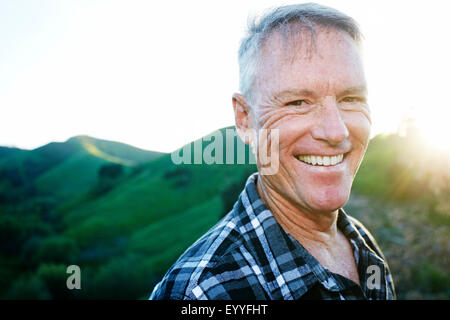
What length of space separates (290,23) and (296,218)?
144 centimetres

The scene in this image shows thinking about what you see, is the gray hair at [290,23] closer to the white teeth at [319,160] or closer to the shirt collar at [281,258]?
the white teeth at [319,160]

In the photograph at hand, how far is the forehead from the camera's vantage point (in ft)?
6.44

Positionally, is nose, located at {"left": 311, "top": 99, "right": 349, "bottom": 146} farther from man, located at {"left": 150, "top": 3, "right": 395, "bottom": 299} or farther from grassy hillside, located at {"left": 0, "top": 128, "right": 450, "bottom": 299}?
grassy hillside, located at {"left": 0, "top": 128, "right": 450, "bottom": 299}

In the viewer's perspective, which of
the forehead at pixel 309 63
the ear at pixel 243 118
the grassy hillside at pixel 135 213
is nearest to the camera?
the forehead at pixel 309 63

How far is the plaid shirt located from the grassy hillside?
3.98 ft

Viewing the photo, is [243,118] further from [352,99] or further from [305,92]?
[352,99]

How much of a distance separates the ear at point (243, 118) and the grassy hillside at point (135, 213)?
2.13ft

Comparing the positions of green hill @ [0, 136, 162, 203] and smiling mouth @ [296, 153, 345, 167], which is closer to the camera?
smiling mouth @ [296, 153, 345, 167]

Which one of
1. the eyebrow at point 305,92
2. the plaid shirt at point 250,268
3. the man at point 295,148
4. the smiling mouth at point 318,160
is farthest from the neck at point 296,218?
the eyebrow at point 305,92

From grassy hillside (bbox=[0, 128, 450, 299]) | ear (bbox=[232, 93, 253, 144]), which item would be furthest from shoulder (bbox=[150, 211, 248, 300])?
grassy hillside (bbox=[0, 128, 450, 299])

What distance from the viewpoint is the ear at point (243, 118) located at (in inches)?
93.7

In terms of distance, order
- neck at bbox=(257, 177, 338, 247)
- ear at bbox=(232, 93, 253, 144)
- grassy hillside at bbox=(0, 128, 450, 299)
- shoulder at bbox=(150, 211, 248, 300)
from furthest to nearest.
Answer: grassy hillside at bbox=(0, 128, 450, 299) → ear at bbox=(232, 93, 253, 144) → neck at bbox=(257, 177, 338, 247) → shoulder at bbox=(150, 211, 248, 300)
